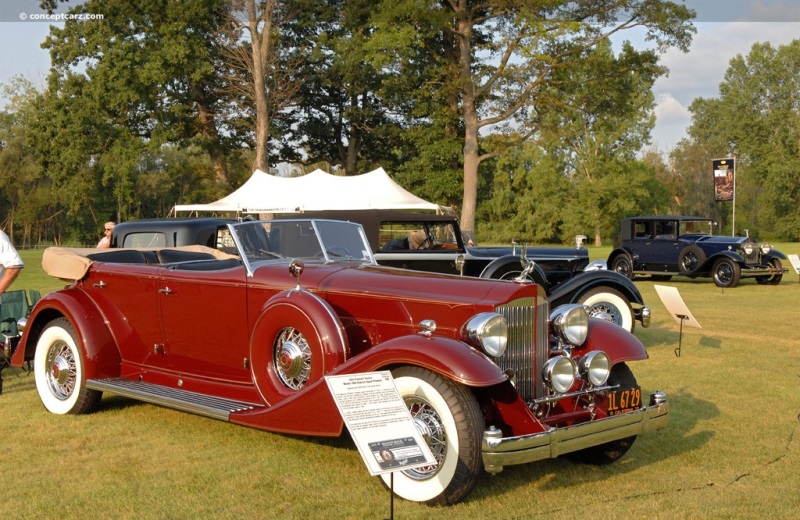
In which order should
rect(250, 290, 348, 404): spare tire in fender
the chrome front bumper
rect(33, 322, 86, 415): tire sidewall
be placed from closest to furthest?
the chrome front bumper → rect(250, 290, 348, 404): spare tire in fender → rect(33, 322, 86, 415): tire sidewall

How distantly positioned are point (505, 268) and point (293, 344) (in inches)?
263

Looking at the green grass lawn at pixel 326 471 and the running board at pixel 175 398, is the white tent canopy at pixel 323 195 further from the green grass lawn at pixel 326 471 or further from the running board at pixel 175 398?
the running board at pixel 175 398

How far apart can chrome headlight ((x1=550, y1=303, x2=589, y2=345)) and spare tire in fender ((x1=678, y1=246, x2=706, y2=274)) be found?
17.3m

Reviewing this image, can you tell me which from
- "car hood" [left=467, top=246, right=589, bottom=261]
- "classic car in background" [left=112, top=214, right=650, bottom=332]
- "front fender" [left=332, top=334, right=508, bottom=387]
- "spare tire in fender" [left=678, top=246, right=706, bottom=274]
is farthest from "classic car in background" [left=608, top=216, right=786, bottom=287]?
"front fender" [left=332, top=334, right=508, bottom=387]

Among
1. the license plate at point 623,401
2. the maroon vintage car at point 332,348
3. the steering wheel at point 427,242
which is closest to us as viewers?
the maroon vintage car at point 332,348

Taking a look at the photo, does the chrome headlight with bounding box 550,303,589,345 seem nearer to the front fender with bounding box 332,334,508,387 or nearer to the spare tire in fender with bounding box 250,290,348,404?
the front fender with bounding box 332,334,508,387

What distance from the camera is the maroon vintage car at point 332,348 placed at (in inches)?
171

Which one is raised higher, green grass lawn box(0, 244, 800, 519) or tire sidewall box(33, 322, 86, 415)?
tire sidewall box(33, 322, 86, 415)

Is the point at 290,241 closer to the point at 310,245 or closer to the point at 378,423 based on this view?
the point at 310,245

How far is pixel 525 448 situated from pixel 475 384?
42 cm

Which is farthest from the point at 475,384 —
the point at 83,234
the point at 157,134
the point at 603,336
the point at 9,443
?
the point at 83,234

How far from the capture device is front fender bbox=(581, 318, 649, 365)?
17.3ft

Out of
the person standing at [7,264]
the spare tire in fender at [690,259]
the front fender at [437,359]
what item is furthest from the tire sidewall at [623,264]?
the front fender at [437,359]

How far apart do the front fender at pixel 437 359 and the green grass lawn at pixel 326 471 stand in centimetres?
74
